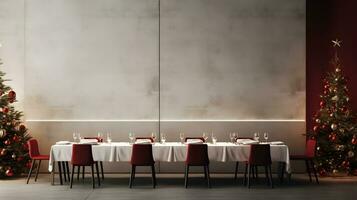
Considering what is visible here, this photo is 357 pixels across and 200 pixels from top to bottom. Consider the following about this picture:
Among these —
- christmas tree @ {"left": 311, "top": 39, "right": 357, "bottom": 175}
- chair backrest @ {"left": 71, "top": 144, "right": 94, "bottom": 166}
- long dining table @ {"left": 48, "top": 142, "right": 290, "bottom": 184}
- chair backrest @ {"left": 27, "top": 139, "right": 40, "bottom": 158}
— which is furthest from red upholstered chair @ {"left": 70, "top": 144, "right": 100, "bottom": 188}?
christmas tree @ {"left": 311, "top": 39, "right": 357, "bottom": 175}

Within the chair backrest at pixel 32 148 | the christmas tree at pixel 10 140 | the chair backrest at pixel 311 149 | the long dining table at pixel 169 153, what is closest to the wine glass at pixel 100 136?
the long dining table at pixel 169 153

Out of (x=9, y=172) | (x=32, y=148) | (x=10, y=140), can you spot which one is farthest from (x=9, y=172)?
(x=32, y=148)

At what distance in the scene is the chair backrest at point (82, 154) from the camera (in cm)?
962

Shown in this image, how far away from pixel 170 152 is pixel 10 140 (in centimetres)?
351

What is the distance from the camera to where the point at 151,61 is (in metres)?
12.2

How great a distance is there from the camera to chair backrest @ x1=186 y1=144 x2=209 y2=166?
9.57 meters

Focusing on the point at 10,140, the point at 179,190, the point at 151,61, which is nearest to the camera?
the point at 179,190

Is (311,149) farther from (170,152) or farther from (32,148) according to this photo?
(32,148)

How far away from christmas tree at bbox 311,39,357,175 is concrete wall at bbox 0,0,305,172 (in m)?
0.98

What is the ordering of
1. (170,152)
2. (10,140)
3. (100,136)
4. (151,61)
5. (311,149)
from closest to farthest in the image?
(170,152) < (311,149) < (10,140) < (100,136) < (151,61)

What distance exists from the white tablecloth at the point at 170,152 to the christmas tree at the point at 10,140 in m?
1.48

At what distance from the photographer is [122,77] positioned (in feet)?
40.1

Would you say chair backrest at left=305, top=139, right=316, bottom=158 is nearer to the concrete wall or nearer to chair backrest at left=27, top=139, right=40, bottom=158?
the concrete wall

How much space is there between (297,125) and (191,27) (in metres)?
3.23
